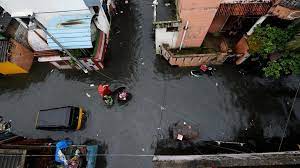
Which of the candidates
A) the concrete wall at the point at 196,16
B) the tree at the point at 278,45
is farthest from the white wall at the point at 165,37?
the tree at the point at 278,45

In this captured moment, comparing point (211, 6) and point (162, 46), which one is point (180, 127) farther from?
point (211, 6)

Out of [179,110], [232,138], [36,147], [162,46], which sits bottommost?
[36,147]

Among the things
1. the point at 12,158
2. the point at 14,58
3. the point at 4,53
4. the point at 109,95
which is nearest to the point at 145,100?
the point at 109,95

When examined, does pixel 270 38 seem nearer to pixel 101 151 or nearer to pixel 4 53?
pixel 101 151

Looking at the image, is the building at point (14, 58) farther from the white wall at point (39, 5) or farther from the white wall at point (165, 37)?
the white wall at point (165, 37)

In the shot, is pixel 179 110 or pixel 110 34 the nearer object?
pixel 179 110

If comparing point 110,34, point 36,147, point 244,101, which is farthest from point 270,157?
point 110,34
